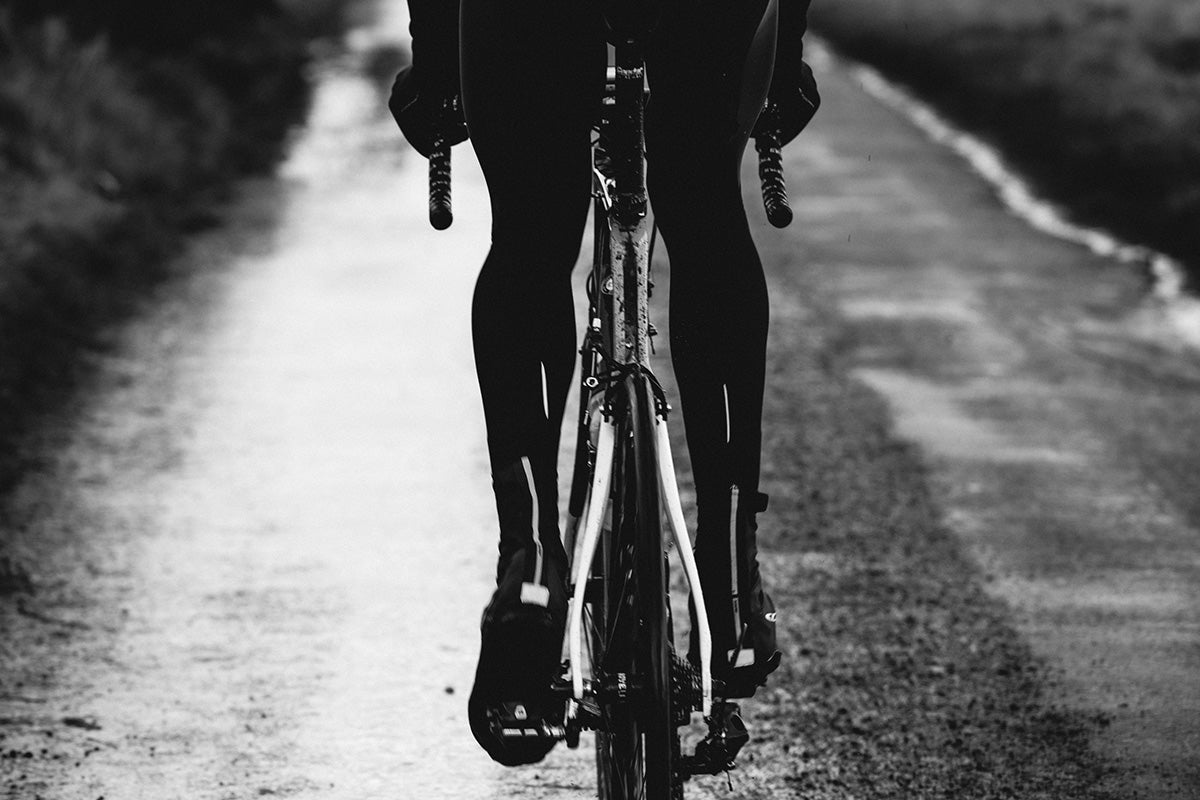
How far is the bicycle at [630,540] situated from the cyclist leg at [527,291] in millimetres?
60

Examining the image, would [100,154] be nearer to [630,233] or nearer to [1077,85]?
[1077,85]

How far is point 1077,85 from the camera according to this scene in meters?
17.0

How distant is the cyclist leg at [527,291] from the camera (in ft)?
9.14

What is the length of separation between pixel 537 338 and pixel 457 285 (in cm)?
677

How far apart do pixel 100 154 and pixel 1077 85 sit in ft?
32.5

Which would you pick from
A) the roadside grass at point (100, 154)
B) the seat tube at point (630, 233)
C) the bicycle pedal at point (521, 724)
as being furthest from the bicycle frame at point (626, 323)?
the roadside grass at point (100, 154)

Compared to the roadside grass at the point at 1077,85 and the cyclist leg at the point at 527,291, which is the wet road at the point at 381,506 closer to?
the cyclist leg at the point at 527,291

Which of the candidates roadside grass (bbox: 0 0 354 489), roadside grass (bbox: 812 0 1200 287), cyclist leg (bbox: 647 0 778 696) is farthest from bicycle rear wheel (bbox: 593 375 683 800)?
roadside grass (bbox: 812 0 1200 287)

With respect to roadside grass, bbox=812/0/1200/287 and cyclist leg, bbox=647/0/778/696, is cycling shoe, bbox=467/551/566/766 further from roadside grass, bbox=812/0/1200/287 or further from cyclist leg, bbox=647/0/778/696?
roadside grass, bbox=812/0/1200/287

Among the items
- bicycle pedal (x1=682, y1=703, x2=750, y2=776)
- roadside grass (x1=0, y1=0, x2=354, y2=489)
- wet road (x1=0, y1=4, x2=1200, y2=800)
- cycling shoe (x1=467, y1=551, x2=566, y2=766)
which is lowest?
roadside grass (x1=0, y1=0, x2=354, y2=489)

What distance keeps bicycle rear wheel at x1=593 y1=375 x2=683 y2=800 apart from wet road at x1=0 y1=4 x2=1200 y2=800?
1.11 meters

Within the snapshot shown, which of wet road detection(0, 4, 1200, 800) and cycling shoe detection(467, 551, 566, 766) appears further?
wet road detection(0, 4, 1200, 800)

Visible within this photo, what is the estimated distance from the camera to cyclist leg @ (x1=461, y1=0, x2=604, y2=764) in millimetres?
2785

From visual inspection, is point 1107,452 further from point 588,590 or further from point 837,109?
point 837,109
